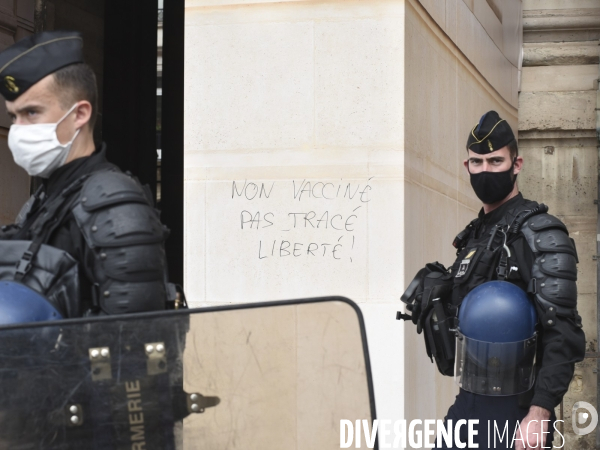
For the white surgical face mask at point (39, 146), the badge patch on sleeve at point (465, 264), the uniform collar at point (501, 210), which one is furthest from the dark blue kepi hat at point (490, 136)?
the white surgical face mask at point (39, 146)

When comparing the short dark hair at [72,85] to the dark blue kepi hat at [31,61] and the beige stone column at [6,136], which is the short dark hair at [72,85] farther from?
the beige stone column at [6,136]

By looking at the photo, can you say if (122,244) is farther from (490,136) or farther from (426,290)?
(490,136)

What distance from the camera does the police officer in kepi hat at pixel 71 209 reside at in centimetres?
237

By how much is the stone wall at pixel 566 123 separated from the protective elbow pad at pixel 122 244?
8.34m

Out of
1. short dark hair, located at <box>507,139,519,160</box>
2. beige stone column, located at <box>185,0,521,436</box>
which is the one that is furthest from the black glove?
beige stone column, located at <box>185,0,521,436</box>

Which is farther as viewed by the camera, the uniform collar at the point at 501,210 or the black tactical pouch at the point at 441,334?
the uniform collar at the point at 501,210

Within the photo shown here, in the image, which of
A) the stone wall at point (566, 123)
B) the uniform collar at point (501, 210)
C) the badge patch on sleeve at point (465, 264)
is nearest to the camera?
the badge patch on sleeve at point (465, 264)

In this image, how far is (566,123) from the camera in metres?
10.5

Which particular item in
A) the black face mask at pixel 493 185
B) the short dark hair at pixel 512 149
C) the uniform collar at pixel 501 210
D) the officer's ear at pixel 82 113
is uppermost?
the short dark hair at pixel 512 149

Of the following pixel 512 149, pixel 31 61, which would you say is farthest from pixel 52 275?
pixel 512 149

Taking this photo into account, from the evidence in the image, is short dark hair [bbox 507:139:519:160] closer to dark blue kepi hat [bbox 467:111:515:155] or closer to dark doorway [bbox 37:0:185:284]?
dark blue kepi hat [bbox 467:111:515:155]

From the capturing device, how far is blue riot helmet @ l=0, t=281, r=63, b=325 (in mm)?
2199

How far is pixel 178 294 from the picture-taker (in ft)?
9.18

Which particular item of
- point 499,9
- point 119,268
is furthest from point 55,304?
point 499,9
